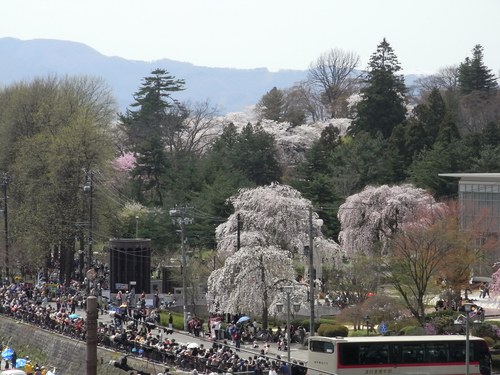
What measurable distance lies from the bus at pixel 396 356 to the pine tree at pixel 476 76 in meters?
67.6

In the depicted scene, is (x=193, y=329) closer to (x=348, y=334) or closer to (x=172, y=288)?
(x=348, y=334)

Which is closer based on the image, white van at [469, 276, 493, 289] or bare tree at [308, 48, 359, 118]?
white van at [469, 276, 493, 289]

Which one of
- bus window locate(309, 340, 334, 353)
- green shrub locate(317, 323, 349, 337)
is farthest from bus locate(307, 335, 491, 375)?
green shrub locate(317, 323, 349, 337)

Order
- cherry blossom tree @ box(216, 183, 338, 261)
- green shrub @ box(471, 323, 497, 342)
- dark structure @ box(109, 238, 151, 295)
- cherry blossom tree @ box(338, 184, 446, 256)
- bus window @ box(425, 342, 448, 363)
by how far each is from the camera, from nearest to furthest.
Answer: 1. bus window @ box(425, 342, 448, 363)
2. green shrub @ box(471, 323, 497, 342)
3. cherry blossom tree @ box(216, 183, 338, 261)
4. dark structure @ box(109, 238, 151, 295)
5. cherry blossom tree @ box(338, 184, 446, 256)

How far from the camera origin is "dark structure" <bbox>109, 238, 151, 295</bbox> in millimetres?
56562

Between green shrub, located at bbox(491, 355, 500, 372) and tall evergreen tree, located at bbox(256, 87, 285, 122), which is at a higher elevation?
tall evergreen tree, located at bbox(256, 87, 285, 122)

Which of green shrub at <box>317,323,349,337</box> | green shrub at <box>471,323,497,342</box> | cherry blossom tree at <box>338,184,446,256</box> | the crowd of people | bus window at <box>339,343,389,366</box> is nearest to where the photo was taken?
bus window at <box>339,343,389,366</box>

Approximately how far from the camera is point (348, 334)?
4528cm

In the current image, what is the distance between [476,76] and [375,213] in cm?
3939

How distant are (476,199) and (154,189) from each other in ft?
109

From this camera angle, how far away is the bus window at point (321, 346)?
3475cm

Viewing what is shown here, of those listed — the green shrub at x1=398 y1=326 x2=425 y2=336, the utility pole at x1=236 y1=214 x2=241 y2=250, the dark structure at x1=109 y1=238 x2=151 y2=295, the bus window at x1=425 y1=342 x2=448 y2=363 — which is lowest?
the green shrub at x1=398 y1=326 x2=425 y2=336

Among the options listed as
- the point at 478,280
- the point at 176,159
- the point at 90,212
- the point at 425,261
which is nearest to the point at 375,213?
the point at 478,280

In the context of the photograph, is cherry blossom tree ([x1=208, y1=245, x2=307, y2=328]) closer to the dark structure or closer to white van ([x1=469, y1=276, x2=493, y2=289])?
A: the dark structure
